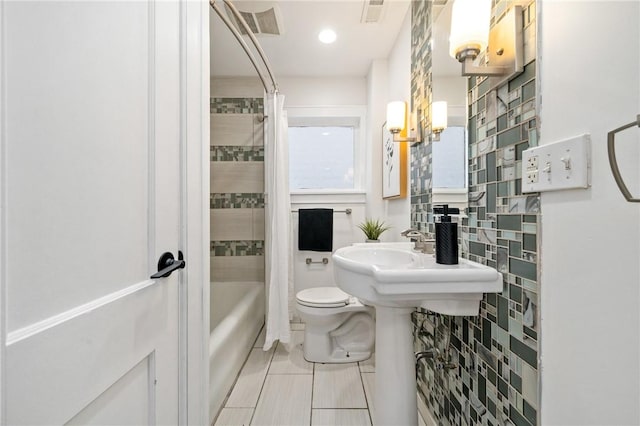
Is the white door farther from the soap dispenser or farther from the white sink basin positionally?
the soap dispenser

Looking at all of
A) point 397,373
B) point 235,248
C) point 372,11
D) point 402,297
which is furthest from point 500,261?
point 235,248

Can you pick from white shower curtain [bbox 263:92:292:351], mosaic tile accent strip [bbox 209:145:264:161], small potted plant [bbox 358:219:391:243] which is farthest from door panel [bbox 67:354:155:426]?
mosaic tile accent strip [bbox 209:145:264:161]

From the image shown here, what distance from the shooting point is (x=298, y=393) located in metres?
1.66

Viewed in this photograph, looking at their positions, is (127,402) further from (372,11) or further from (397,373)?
(372,11)

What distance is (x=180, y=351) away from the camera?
2.78 feet

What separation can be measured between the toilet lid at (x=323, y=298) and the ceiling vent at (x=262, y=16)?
1851mm

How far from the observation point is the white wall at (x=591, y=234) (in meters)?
0.54

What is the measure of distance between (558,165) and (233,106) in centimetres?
260

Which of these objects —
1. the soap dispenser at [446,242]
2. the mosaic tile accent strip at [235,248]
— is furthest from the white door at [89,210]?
the mosaic tile accent strip at [235,248]

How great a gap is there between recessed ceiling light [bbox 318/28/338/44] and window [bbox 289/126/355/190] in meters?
0.85

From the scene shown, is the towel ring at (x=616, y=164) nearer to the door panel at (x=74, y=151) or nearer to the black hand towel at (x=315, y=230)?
the door panel at (x=74, y=151)

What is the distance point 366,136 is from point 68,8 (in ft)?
8.08

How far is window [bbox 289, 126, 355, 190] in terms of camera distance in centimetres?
296

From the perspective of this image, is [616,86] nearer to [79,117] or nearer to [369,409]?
[79,117]
